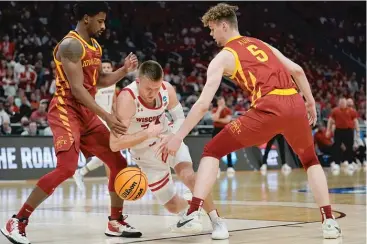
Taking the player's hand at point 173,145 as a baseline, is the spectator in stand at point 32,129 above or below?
below

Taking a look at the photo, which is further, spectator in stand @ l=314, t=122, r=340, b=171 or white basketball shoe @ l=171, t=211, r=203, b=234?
spectator in stand @ l=314, t=122, r=340, b=171

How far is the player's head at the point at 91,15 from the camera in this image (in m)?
7.25

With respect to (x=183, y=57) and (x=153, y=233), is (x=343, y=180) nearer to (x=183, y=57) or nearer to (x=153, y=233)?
(x=153, y=233)

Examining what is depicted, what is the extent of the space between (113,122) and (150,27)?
2504 centimetres

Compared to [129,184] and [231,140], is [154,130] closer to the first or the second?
[129,184]

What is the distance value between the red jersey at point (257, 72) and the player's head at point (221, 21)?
0.31ft

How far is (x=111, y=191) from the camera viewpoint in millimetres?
7605

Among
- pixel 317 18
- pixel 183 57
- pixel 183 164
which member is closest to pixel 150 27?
pixel 183 57

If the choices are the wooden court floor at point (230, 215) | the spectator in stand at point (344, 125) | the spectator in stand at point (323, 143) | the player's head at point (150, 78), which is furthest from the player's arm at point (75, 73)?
the spectator in stand at point (323, 143)

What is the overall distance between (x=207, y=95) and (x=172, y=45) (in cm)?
2472

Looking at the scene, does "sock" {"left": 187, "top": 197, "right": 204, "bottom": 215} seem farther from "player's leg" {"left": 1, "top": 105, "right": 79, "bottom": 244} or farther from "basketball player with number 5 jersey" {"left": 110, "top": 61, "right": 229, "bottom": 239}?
"player's leg" {"left": 1, "top": 105, "right": 79, "bottom": 244}

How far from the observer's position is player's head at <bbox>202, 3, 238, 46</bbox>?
7.16m

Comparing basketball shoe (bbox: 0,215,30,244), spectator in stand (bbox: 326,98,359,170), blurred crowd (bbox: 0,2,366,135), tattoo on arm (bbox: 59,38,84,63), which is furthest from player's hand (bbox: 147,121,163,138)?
spectator in stand (bbox: 326,98,359,170)

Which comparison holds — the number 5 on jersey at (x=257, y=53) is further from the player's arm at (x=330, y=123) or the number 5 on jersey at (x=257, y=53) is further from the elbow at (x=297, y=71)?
the player's arm at (x=330, y=123)
